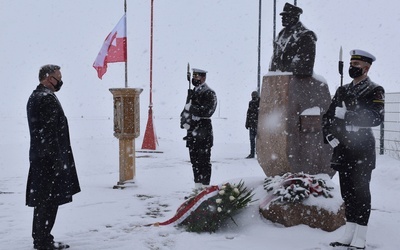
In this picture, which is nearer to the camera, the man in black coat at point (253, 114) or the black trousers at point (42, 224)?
the black trousers at point (42, 224)

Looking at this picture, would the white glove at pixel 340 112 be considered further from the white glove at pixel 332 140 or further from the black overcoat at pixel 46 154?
the black overcoat at pixel 46 154

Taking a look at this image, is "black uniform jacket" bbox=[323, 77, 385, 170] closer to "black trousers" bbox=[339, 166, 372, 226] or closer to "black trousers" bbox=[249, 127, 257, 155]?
"black trousers" bbox=[339, 166, 372, 226]

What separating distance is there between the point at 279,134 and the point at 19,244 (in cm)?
320

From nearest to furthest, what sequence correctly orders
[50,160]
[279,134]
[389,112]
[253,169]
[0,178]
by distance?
[50,160] < [279,134] < [0,178] < [253,169] < [389,112]

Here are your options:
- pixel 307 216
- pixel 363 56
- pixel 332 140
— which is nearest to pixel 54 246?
pixel 307 216

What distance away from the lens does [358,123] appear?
4.02 metres

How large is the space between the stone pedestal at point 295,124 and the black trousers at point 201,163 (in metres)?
1.29

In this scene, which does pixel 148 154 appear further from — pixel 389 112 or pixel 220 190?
pixel 220 190

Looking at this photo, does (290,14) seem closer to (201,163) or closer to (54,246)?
(201,163)

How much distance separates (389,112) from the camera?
36.8 ft

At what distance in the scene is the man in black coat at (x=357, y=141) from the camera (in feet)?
13.3

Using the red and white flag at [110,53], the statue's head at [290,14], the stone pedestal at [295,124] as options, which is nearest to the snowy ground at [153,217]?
the stone pedestal at [295,124]

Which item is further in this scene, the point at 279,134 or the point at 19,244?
the point at 279,134

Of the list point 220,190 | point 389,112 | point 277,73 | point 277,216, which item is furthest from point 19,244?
point 389,112
